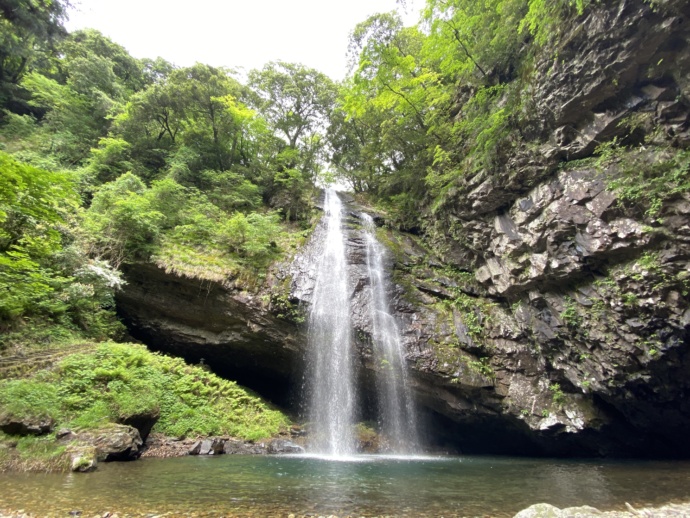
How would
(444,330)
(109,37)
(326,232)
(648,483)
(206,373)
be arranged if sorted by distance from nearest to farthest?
(648,483) < (206,373) < (444,330) < (326,232) < (109,37)

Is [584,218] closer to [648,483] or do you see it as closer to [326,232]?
[648,483]

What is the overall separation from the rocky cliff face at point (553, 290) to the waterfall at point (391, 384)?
419 mm

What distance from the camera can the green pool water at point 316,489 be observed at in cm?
467

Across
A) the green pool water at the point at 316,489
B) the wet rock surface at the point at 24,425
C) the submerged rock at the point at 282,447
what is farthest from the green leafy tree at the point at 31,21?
the submerged rock at the point at 282,447

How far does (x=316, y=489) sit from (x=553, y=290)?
9047mm

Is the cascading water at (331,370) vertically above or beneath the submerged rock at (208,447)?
above

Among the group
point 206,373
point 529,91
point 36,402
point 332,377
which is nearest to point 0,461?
point 36,402

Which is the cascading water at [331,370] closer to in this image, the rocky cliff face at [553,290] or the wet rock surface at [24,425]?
the rocky cliff face at [553,290]

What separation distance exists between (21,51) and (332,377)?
14666mm

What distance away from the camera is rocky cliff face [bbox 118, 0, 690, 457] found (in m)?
8.06

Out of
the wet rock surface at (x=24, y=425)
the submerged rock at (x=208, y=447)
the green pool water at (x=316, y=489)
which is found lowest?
the green pool water at (x=316, y=489)

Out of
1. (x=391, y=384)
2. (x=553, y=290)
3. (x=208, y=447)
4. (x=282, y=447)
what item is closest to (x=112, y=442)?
(x=208, y=447)

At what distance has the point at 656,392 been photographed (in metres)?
9.61

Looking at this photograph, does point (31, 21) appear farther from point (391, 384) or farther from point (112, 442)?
point (391, 384)
